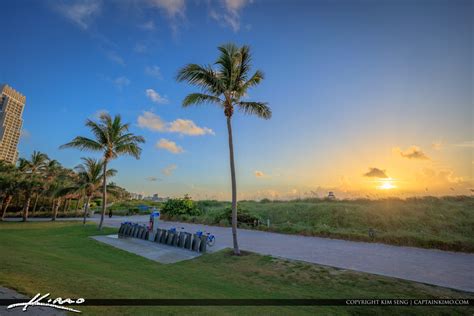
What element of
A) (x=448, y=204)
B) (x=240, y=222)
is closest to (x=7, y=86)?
(x=240, y=222)

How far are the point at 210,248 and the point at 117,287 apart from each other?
7035 millimetres

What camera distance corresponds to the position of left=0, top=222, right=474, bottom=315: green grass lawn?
421 cm

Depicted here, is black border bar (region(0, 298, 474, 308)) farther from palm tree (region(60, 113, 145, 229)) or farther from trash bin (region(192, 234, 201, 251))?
palm tree (region(60, 113, 145, 229))

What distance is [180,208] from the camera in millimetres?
25562

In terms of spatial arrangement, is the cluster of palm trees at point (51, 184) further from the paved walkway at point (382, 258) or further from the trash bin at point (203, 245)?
the paved walkway at point (382, 258)

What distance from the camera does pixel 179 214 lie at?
25062 millimetres

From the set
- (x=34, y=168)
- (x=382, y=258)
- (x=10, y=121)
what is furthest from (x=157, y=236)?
(x=10, y=121)

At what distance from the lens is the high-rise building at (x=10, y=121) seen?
8506cm

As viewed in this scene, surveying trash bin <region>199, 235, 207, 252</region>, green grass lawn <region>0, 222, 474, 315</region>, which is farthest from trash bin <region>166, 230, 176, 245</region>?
green grass lawn <region>0, 222, 474, 315</region>

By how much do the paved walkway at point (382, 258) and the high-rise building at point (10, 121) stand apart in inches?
4309

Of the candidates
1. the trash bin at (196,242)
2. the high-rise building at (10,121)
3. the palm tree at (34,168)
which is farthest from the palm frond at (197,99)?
the high-rise building at (10,121)

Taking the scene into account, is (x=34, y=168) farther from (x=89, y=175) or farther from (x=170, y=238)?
(x=170, y=238)

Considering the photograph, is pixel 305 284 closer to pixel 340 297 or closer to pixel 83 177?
pixel 340 297

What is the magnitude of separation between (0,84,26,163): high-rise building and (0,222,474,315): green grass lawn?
108067mm
